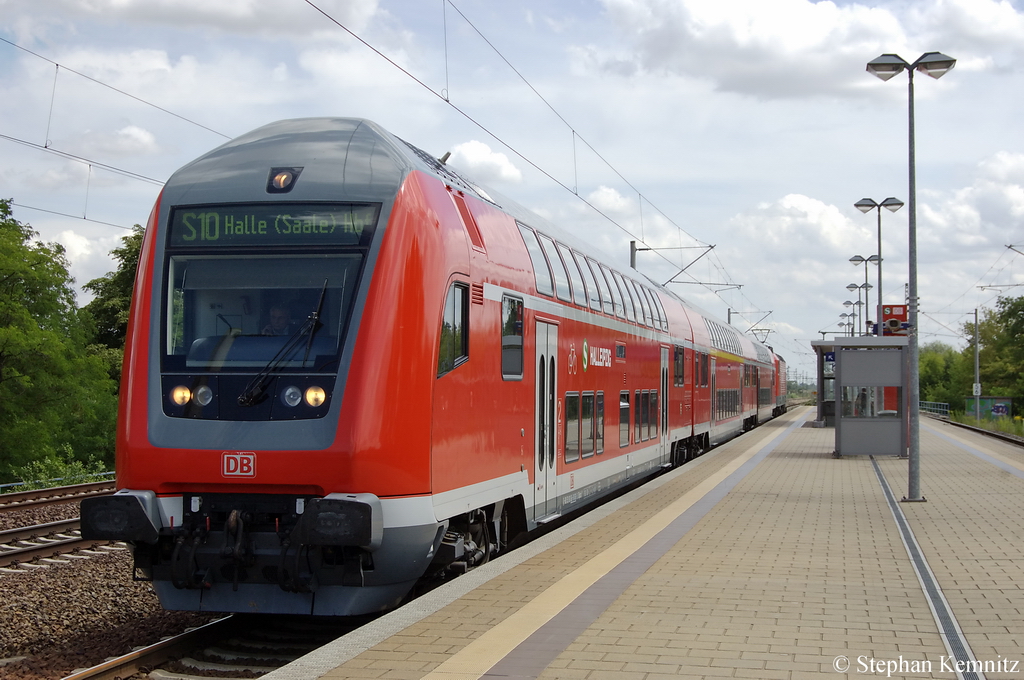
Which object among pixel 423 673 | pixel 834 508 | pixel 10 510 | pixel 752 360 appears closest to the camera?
pixel 423 673

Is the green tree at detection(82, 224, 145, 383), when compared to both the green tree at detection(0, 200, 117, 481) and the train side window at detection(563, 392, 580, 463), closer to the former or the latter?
the green tree at detection(0, 200, 117, 481)

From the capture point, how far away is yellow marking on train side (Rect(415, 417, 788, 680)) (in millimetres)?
5789

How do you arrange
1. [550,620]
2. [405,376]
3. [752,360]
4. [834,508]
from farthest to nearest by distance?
[752,360] < [834,508] < [405,376] < [550,620]

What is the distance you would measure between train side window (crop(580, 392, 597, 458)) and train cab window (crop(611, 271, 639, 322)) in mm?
2812

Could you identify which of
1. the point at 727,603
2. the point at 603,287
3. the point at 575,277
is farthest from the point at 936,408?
the point at 727,603

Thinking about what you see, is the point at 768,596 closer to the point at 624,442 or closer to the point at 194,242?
the point at 194,242

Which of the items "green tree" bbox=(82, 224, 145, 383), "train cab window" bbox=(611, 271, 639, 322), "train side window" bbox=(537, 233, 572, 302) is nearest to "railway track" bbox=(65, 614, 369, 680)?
"train side window" bbox=(537, 233, 572, 302)

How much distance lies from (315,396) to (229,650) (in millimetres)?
2014

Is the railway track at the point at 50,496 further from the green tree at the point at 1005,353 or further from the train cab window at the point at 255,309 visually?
the green tree at the point at 1005,353

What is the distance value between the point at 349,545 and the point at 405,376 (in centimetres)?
121

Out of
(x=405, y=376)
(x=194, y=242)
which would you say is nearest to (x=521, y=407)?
(x=405, y=376)

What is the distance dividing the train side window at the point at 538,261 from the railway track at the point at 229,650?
3.88 meters

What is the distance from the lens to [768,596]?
794 centimetres

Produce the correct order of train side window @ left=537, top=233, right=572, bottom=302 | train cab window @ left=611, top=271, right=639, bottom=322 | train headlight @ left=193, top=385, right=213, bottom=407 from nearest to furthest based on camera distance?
1. train headlight @ left=193, top=385, right=213, bottom=407
2. train side window @ left=537, top=233, right=572, bottom=302
3. train cab window @ left=611, top=271, right=639, bottom=322
